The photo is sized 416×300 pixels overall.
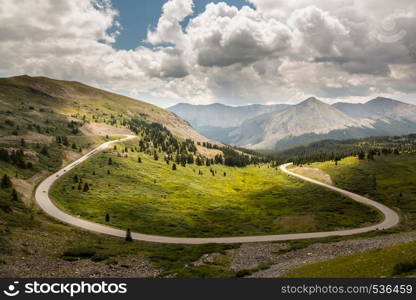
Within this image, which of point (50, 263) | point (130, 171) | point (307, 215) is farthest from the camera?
point (130, 171)

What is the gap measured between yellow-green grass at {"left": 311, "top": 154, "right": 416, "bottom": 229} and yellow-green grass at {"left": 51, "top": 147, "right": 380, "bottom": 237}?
17.0 meters

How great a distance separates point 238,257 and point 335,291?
3088 cm

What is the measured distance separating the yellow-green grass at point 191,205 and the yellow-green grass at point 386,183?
1704 centimetres

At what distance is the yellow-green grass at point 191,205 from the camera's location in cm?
8262

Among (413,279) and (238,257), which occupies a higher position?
(413,279)

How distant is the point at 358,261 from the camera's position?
83.9 feet

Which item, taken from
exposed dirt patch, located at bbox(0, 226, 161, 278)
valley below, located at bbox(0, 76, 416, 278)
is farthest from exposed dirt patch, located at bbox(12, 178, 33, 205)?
exposed dirt patch, located at bbox(0, 226, 161, 278)

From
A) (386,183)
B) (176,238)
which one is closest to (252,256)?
(176,238)

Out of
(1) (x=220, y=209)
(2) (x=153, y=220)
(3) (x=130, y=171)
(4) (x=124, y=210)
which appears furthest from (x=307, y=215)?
(3) (x=130, y=171)

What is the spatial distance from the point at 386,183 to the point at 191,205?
118 m

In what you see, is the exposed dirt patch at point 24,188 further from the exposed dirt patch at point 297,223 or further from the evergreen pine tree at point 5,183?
the exposed dirt patch at point 297,223

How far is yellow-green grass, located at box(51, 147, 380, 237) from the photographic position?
3253 inches

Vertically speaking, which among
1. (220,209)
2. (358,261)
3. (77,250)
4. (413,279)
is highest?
(413,279)

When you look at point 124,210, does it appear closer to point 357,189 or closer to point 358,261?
point 358,261
